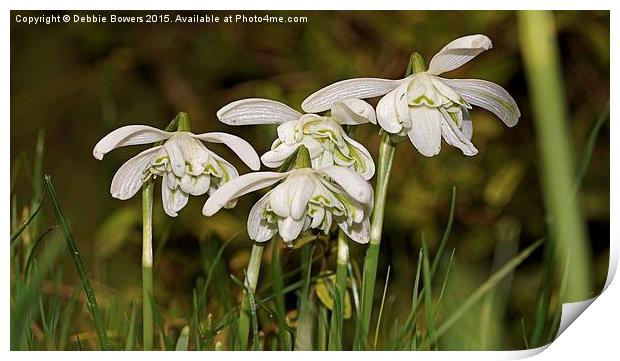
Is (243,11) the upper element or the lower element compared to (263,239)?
upper

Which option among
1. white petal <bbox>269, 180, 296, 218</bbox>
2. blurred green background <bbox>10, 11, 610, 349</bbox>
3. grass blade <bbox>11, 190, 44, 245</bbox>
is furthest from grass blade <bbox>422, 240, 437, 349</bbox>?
grass blade <bbox>11, 190, 44, 245</bbox>

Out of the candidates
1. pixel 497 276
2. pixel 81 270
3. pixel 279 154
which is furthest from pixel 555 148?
pixel 81 270

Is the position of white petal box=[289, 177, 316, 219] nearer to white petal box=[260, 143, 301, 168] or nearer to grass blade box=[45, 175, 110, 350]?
white petal box=[260, 143, 301, 168]

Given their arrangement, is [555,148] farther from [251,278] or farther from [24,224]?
[24,224]

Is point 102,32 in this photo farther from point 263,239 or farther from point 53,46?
point 263,239

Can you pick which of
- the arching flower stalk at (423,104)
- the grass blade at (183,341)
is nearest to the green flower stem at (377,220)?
the arching flower stalk at (423,104)
